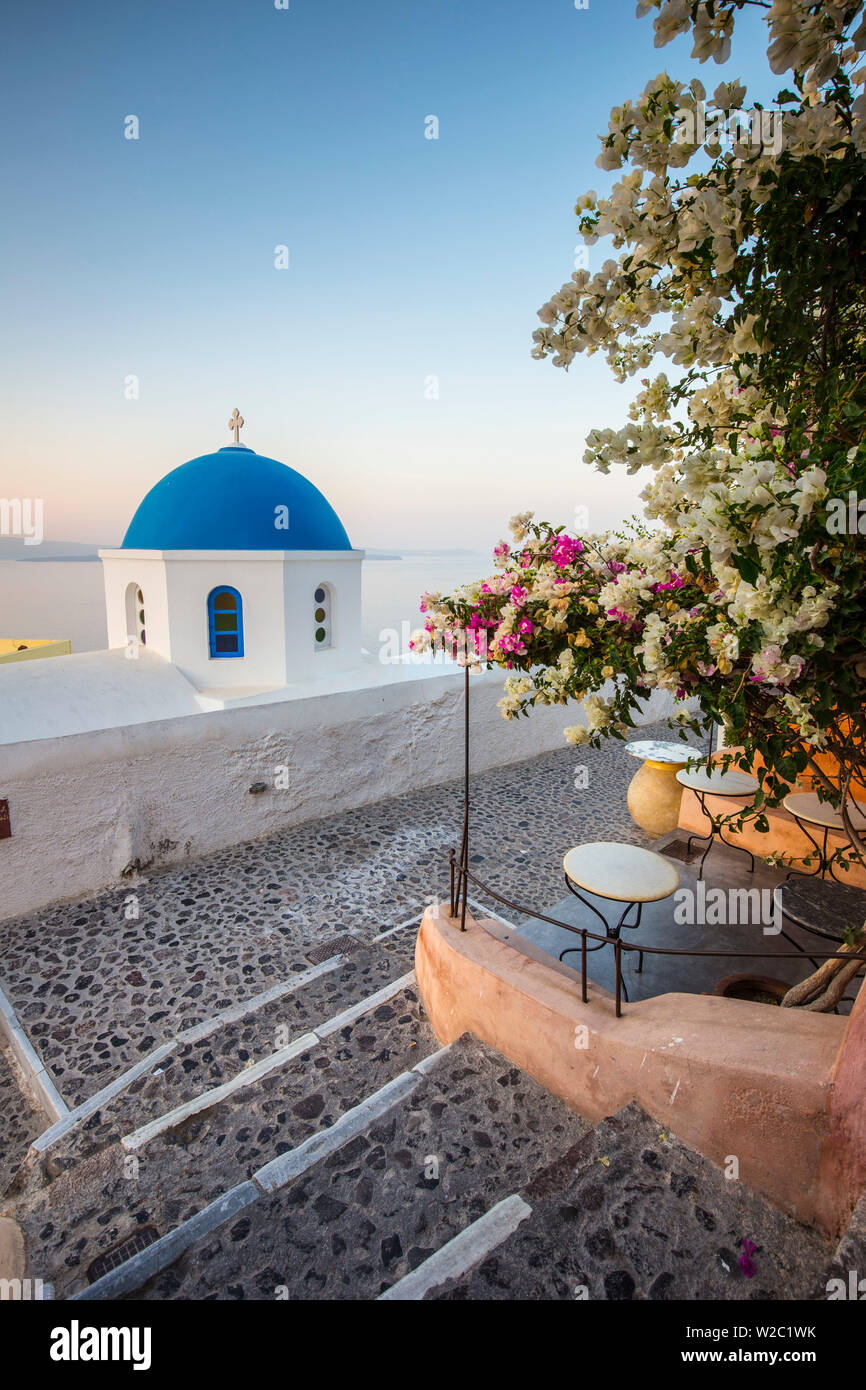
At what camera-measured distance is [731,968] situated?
4539 mm

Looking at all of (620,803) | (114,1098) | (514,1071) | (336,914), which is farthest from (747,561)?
(620,803)

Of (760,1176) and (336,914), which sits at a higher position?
(760,1176)

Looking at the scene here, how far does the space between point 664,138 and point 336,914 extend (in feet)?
19.1

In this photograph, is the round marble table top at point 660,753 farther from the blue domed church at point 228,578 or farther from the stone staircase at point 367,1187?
the blue domed church at point 228,578

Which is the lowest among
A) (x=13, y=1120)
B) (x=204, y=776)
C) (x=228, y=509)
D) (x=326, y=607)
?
(x=13, y=1120)

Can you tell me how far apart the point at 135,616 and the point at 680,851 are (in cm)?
760

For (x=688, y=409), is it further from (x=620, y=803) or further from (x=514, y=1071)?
(x=620, y=803)

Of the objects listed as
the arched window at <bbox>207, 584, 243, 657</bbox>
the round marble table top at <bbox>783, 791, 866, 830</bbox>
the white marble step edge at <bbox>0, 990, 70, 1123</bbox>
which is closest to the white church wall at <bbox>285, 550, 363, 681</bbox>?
the arched window at <bbox>207, 584, 243, 657</bbox>

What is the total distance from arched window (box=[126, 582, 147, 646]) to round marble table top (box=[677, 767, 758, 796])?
720 centimetres

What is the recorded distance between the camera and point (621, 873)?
422 centimetres

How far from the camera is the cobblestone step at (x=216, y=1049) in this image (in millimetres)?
3873

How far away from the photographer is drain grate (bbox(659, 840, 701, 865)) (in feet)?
20.3

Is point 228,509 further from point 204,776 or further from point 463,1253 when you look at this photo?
point 463,1253

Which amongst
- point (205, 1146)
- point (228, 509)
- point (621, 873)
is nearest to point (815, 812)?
point (621, 873)
